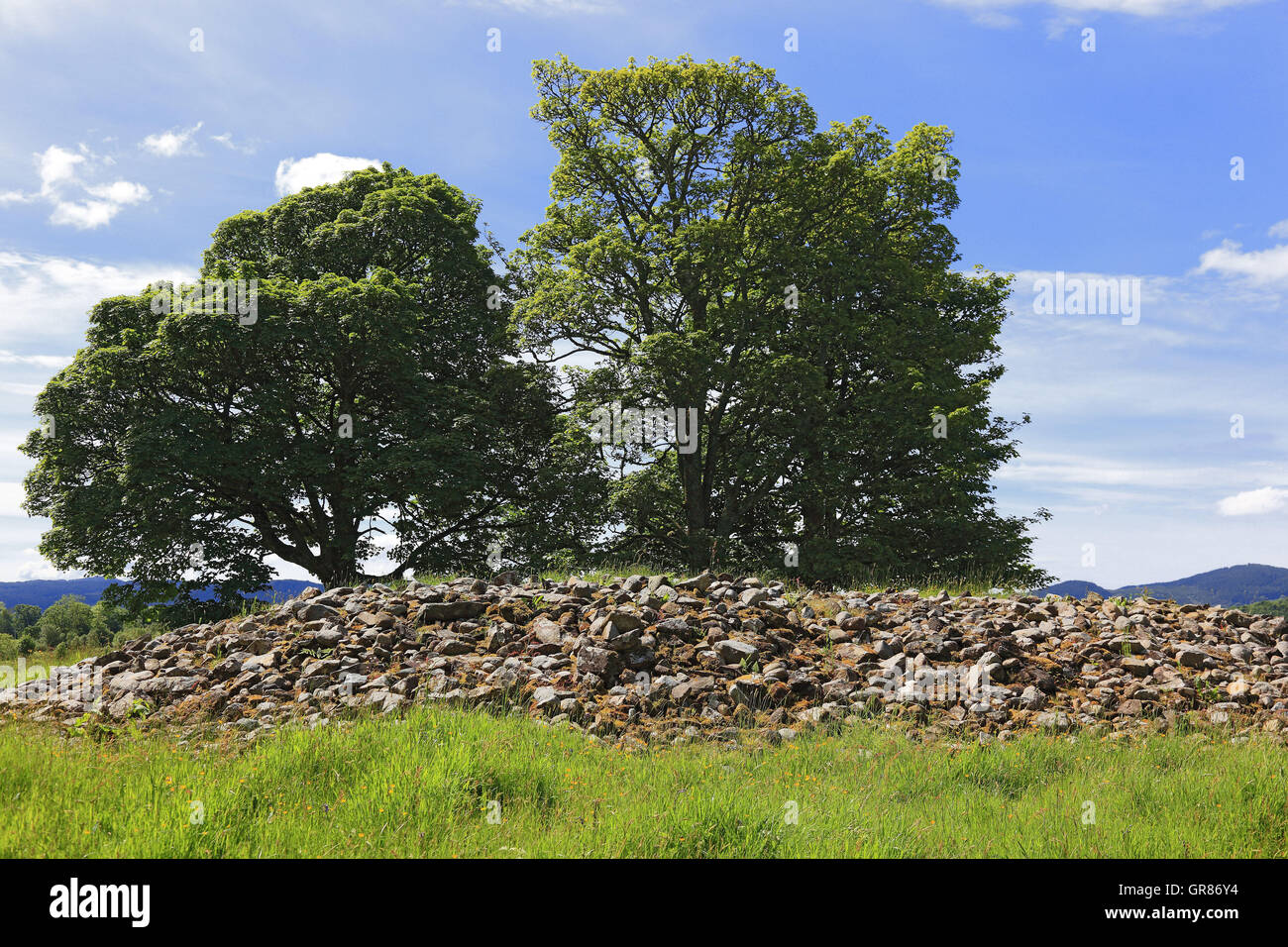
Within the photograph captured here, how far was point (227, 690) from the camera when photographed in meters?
8.86

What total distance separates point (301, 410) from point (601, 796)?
70.0 feet

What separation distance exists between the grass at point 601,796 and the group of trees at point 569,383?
14116mm

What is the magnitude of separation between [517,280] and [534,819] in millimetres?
23672

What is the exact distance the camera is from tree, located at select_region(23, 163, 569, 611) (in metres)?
21.5

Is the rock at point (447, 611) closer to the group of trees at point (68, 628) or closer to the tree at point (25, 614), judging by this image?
the group of trees at point (68, 628)

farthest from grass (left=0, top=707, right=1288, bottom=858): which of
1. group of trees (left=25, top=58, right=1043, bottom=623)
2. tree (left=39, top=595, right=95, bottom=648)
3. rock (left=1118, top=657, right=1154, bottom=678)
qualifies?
tree (left=39, top=595, right=95, bottom=648)

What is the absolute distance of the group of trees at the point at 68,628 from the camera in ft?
82.6

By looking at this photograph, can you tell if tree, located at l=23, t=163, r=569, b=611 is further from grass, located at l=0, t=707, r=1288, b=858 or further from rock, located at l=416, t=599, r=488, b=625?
grass, located at l=0, t=707, r=1288, b=858

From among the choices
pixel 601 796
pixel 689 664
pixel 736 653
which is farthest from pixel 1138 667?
pixel 601 796

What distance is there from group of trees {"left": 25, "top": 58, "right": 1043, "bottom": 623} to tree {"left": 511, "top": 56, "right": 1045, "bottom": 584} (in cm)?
10

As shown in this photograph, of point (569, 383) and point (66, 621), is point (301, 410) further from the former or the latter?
point (66, 621)

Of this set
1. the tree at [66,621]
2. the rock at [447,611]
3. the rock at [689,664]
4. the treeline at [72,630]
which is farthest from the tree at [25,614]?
the rock at [447,611]
